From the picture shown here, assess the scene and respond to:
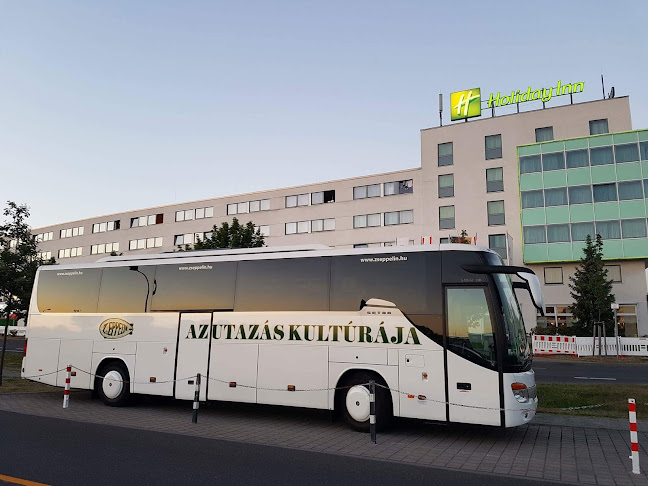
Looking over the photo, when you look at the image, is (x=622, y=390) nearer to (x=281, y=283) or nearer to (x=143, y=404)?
(x=281, y=283)

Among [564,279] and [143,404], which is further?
[564,279]

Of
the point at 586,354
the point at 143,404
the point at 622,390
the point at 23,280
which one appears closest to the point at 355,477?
the point at 143,404

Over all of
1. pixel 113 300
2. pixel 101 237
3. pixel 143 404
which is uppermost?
pixel 101 237

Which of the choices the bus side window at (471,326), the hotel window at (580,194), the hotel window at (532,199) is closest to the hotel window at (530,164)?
the hotel window at (532,199)

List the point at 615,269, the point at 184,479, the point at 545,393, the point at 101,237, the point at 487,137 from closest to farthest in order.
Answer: the point at 184,479 → the point at 545,393 → the point at 615,269 → the point at 487,137 → the point at 101,237

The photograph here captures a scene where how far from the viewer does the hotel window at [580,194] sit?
40375mm

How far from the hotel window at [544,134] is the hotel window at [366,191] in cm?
1512

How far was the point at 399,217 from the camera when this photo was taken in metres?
48.8

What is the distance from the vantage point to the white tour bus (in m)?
9.07

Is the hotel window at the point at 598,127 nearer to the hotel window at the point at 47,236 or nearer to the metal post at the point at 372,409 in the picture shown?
the metal post at the point at 372,409

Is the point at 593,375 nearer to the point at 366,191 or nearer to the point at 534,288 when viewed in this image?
the point at 534,288

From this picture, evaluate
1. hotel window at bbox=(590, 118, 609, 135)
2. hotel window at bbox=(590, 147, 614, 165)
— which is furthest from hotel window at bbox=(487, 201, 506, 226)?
hotel window at bbox=(590, 118, 609, 135)

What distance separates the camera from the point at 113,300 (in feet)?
42.8

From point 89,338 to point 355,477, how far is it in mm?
9197
